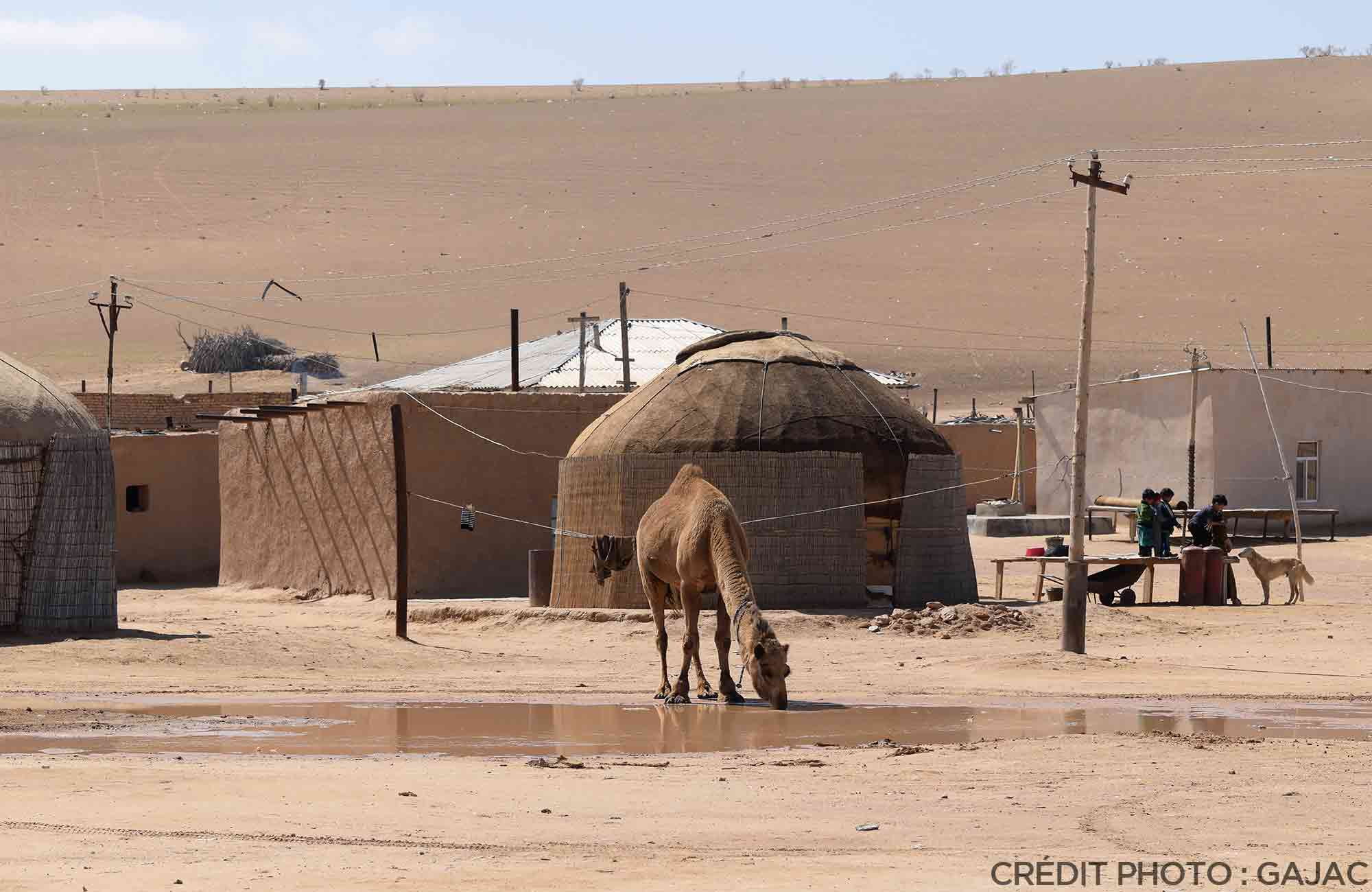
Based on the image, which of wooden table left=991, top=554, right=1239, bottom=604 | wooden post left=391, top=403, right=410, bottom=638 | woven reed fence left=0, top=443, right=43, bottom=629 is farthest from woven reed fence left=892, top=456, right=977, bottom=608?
woven reed fence left=0, top=443, right=43, bottom=629

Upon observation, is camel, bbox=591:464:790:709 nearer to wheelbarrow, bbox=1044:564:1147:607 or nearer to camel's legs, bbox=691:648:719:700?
camel's legs, bbox=691:648:719:700

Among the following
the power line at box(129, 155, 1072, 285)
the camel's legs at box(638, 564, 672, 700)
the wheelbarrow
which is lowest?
the wheelbarrow

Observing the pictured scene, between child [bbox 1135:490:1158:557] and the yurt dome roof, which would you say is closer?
the yurt dome roof

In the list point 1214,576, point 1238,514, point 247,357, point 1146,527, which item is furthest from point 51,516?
point 247,357

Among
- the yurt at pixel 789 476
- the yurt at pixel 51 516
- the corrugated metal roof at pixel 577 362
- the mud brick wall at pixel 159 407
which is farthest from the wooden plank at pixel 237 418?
the mud brick wall at pixel 159 407

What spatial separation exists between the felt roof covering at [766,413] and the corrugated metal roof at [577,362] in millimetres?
13636

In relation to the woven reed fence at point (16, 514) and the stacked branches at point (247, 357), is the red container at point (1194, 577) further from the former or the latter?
the stacked branches at point (247, 357)

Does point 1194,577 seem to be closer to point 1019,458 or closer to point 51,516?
point 51,516

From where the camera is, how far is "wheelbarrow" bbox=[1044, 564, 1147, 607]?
76.0 feet

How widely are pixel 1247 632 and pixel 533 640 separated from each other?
7675 millimetres

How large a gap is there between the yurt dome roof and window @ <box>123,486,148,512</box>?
11.1 metres

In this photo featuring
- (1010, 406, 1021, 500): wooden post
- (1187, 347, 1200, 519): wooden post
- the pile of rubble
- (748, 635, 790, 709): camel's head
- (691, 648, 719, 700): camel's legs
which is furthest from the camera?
(1010, 406, 1021, 500): wooden post

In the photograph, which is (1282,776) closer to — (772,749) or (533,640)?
(772,749)

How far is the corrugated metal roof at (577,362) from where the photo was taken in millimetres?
38500
